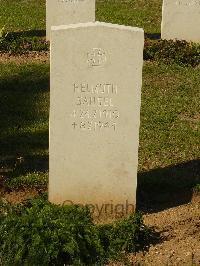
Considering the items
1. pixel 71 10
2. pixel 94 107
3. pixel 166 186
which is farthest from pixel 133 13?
pixel 94 107

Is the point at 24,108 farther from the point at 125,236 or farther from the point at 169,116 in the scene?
the point at 125,236

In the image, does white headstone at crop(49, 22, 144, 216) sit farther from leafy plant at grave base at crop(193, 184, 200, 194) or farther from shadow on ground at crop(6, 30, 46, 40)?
shadow on ground at crop(6, 30, 46, 40)

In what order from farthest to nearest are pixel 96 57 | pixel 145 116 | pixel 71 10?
pixel 71 10
pixel 145 116
pixel 96 57

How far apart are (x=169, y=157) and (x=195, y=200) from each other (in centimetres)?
137

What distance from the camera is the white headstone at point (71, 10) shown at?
12.6 meters

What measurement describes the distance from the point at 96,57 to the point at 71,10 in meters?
7.01

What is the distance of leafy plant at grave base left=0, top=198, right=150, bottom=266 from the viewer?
5.42 metres

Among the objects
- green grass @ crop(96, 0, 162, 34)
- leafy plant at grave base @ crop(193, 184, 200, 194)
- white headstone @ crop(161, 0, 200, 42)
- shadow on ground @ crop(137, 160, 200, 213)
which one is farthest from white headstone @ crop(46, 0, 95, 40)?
leafy plant at grave base @ crop(193, 184, 200, 194)

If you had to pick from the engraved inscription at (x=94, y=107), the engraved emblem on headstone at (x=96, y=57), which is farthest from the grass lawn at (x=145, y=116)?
the engraved emblem on headstone at (x=96, y=57)

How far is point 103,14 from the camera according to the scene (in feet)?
53.4

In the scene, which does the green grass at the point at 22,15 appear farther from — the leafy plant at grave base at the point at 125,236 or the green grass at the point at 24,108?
the leafy plant at grave base at the point at 125,236

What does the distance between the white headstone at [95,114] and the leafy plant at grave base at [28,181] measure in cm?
62

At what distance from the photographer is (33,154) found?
8.20 m

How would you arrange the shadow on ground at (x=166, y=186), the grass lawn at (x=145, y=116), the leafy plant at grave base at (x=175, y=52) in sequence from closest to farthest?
the shadow on ground at (x=166, y=186) < the grass lawn at (x=145, y=116) < the leafy plant at grave base at (x=175, y=52)
